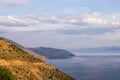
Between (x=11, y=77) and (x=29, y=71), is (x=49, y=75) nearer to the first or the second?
(x=29, y=71)

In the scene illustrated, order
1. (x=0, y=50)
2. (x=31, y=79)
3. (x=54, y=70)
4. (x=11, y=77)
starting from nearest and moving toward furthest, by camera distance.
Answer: (x=11, y=77), (x=31, y=79), (x=0, y=50), (x=54, y=70)

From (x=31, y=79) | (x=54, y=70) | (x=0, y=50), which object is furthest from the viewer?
(x=54, y=70)

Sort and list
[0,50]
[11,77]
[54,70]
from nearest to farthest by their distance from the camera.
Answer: [11,77]
[0,50]
[54,70]

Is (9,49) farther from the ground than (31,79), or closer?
farther from the ground

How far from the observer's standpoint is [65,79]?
123062mm

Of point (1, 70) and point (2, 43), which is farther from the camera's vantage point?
point (2, 43)

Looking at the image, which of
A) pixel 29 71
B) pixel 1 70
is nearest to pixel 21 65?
pixel 29 71

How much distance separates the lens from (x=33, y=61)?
12269 centimetres

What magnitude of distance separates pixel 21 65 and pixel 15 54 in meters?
9.81

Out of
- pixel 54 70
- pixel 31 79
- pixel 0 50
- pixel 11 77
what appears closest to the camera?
pixel 11 77

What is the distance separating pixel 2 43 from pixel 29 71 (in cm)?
1754

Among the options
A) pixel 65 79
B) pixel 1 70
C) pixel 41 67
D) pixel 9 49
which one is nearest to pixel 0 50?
pixel 9 49

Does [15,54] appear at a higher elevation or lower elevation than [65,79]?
higher

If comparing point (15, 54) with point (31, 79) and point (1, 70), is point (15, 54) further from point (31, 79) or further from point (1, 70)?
point (1, 70)
